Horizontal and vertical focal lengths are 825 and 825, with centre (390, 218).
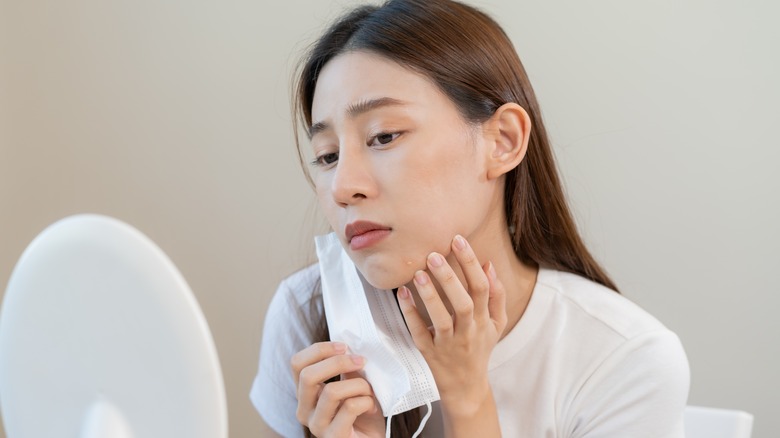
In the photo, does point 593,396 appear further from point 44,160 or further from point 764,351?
point 44,160

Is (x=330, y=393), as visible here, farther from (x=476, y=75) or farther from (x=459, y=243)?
(x=476, y=75)

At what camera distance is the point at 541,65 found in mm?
1777

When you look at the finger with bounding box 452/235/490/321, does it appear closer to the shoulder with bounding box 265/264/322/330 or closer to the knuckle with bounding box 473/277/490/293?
the knuckle with bounding box 473/277/490/293

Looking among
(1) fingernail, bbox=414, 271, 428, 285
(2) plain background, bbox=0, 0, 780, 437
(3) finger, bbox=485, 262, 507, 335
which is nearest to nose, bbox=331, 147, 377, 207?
(1) fingernail, bbox=414, 271, 428, 285

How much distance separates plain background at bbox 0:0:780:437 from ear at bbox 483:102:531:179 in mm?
630

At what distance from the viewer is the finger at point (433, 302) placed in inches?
42.8

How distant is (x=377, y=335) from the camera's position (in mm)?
1131

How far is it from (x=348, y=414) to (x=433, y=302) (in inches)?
7.5

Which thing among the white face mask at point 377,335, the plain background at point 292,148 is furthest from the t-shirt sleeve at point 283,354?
the plain background at point 292,148

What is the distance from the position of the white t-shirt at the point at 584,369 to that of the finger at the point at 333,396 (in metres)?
0.22

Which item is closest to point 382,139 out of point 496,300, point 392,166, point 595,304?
point 392,166

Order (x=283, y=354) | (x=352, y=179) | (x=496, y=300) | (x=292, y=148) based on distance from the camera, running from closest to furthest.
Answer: (x=352, y=179) → (x=496, y=300) → (x=283, y=354) → (x=292, y=148)

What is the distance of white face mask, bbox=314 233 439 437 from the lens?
1.09m

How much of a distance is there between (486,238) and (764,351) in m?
0.86
